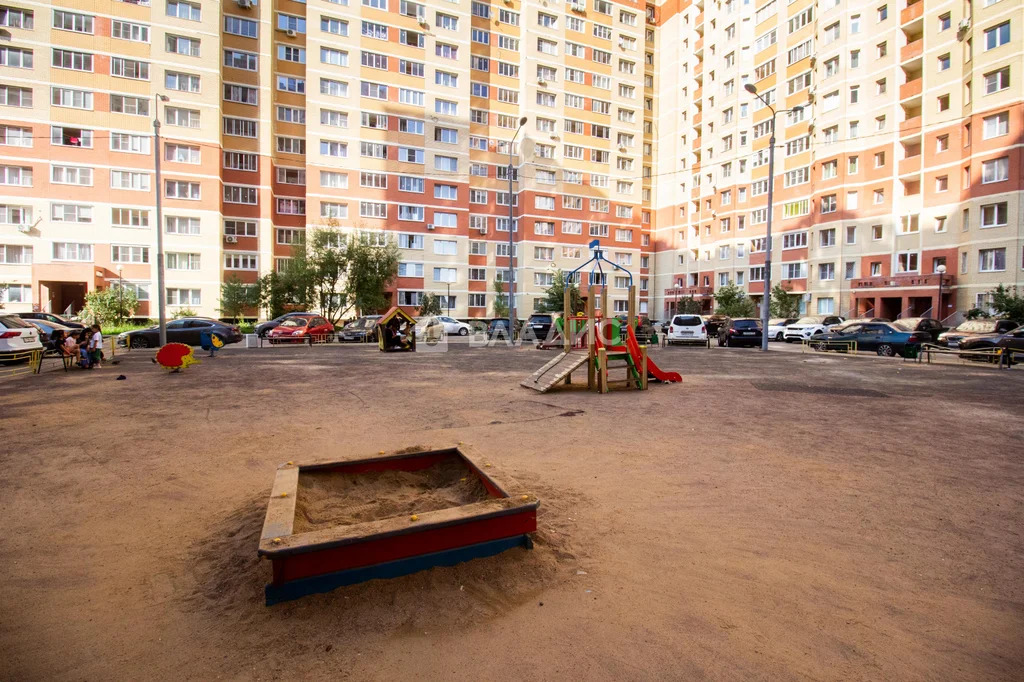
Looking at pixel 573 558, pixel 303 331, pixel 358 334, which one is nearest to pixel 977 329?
pixel 358 334

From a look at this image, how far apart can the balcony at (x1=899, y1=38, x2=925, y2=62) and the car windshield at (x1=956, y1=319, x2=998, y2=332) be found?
929 inches

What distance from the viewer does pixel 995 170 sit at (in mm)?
37031

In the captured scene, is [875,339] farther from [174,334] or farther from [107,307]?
[107,307]

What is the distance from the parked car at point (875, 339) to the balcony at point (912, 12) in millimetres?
28857

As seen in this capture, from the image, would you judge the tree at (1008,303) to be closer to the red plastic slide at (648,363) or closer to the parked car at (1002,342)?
the parked car at (1002,342)

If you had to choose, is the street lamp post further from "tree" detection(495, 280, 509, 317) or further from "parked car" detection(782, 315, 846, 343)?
"tree" detection(495, 280, 509, 317)

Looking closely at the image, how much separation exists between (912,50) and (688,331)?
31.5 meters

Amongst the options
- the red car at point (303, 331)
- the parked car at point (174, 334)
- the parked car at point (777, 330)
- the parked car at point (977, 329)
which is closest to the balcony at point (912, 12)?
the parked car at point (777, 330)

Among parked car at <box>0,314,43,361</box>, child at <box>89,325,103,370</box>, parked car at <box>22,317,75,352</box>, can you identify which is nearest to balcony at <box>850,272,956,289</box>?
child at <box>89,325,103,370</box>

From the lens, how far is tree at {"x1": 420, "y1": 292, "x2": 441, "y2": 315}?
49.8 meters

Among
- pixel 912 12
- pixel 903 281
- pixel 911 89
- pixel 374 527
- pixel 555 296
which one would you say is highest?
pixel 912 12

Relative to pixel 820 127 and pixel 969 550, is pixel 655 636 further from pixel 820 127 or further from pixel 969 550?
pixel 820 127

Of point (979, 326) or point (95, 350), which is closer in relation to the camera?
point (95, 350)

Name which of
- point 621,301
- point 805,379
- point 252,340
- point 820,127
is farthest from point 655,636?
point 621,301
